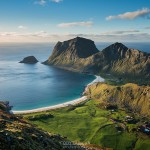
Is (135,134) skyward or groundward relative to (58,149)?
groundward

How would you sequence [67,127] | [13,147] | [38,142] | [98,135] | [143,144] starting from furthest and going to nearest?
[67,127] → [98,135] → [143,144] → [38,142] → [13,147]

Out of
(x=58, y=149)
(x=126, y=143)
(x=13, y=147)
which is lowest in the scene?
(x=126, y=143)

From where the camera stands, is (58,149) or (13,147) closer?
(13,147)

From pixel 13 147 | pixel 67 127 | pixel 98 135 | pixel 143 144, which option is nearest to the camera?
pixel 13 147

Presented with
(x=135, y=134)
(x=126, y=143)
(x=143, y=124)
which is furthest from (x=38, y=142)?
(x=143, y=124)

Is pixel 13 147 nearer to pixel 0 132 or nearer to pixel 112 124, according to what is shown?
pixel 0 132

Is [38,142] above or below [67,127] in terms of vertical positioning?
above

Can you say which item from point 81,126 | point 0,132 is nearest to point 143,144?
point 81,126

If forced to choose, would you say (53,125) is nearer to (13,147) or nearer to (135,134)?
(135,134)

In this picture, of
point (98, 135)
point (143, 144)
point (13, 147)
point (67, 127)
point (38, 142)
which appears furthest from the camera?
point (67, 127)
